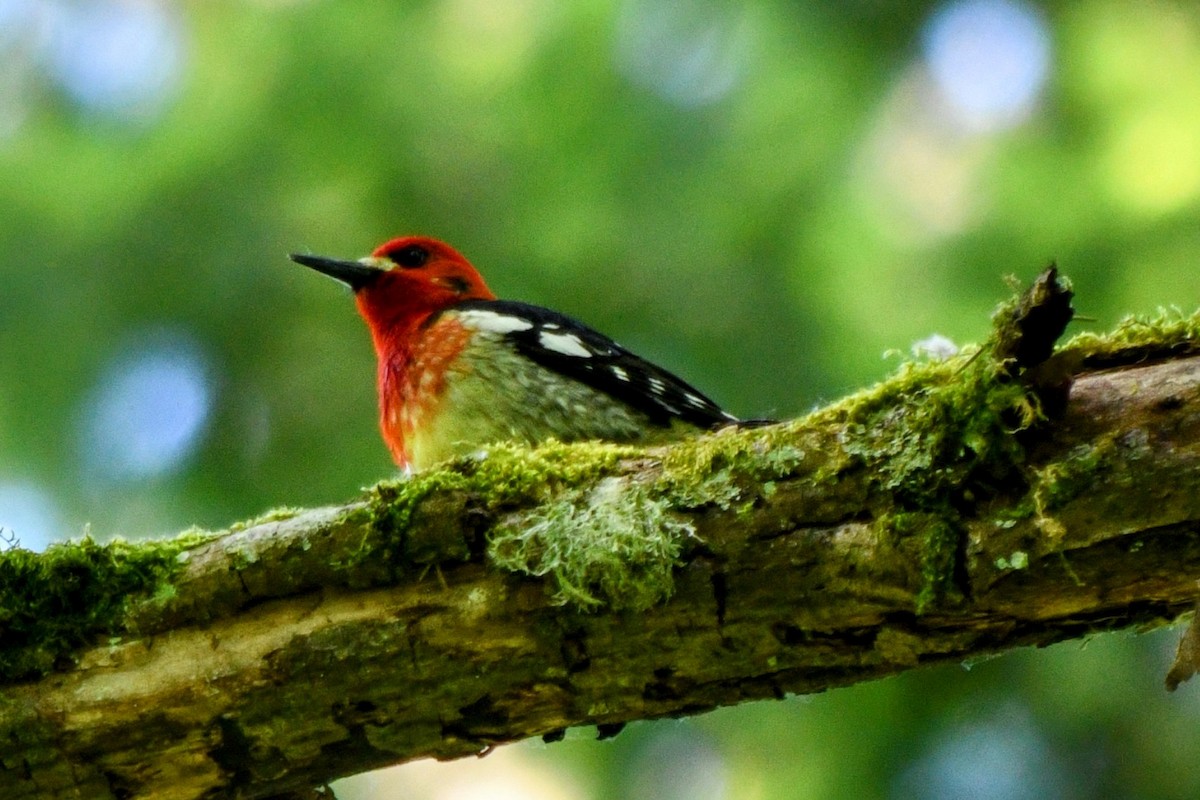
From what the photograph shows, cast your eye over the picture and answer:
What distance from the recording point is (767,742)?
5684 millimetres

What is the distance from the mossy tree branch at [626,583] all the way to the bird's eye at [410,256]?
2.56m

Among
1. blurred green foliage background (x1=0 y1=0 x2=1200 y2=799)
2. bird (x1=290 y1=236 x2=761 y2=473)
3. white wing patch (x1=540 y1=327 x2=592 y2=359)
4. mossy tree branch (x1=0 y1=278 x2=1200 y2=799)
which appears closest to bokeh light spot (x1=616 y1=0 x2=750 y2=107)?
blurred green foliage background (x1=0 y1=0 x2=1200 y2=799)

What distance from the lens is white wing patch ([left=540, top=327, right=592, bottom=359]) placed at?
14.2 ft

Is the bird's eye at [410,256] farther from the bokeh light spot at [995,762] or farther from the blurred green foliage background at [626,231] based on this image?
the bokeh light spot at [995,762]

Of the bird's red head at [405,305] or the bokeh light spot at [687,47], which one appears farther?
the bokeh light spot at [687,47]

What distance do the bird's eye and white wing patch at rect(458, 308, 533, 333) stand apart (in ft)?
2.26

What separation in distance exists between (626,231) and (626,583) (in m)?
4.32

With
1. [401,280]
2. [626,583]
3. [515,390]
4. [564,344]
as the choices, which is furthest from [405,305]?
[626,583]

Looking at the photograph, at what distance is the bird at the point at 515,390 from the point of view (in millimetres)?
4051

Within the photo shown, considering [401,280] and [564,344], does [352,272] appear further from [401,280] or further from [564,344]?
[564,344]

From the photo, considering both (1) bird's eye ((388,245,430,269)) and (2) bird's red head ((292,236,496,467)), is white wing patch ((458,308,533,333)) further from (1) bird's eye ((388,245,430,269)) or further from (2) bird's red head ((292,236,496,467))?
(1) bird's eye ((388,245,430,269))

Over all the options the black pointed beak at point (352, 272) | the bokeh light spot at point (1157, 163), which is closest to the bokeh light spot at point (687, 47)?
the bokeh light spot at point (1157, 163)

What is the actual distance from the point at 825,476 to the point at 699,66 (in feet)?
15.2

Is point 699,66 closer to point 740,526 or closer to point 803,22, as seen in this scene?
point 803,22
